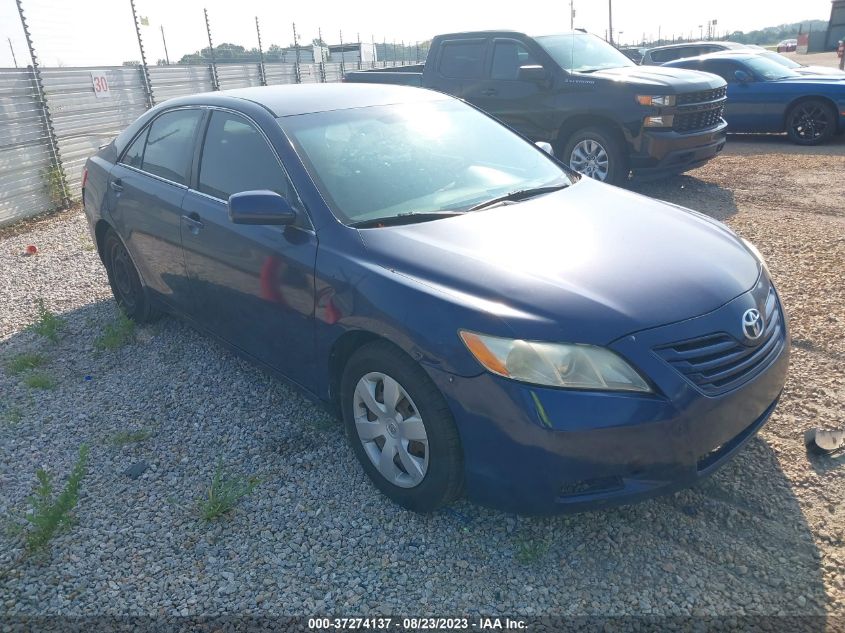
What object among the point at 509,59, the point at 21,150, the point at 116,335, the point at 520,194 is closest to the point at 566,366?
the point at 520,194

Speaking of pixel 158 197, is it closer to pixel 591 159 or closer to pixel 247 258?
pixel 247 258

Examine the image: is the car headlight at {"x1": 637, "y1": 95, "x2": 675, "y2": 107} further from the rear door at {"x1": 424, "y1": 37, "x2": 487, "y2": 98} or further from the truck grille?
the rear door at {"x1": 424, "y1": 37, "x2": 487, "y2": 98}

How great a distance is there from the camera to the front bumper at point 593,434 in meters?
2.35

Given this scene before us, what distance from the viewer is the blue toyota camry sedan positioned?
2.39m

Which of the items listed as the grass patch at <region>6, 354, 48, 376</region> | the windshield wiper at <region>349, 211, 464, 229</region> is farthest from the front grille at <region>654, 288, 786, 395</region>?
the grass patch at <region>6, 354, 48, 376</region>

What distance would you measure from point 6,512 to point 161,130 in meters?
2.61

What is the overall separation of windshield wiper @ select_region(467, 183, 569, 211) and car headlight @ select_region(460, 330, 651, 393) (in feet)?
3.68

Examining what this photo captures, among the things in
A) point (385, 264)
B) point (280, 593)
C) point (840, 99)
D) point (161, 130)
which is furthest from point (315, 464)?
point (840, 99)

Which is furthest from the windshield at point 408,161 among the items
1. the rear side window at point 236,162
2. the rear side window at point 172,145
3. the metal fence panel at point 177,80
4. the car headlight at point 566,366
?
the metal fence panel at point 177,80

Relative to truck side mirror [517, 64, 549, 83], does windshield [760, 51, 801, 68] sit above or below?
below

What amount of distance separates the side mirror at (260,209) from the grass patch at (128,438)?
144cm

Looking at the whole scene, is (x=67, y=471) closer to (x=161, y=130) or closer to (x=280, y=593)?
(x=280, y=593)

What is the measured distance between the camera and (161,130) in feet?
15.0

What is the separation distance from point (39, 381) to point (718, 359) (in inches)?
163
